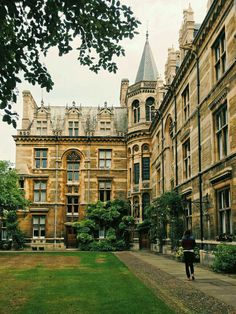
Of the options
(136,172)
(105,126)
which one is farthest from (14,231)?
(105,126)

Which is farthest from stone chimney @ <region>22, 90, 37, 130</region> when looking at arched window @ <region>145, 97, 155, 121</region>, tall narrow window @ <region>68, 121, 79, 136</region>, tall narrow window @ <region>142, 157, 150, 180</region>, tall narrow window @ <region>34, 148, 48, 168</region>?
tall narrow window @ <region>142, 157, 150, 180</region>

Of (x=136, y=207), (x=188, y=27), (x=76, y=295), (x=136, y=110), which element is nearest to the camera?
(x=76, y=295)

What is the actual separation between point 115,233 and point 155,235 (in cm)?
823

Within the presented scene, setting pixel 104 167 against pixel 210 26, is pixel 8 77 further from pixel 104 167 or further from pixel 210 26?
pixel 104 167

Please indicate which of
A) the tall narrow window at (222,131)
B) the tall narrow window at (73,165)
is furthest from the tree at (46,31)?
the tall narrow window at (73,165)

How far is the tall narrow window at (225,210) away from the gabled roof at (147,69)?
25974 mm

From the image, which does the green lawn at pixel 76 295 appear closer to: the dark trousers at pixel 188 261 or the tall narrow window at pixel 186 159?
the dark trousers at pixel 188 261

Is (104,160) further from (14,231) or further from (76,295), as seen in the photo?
(76,295)

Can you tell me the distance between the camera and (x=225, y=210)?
18734mm

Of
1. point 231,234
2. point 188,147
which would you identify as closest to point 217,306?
point 231,234

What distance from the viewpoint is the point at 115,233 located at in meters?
40.8

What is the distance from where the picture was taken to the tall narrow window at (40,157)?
4412 cm

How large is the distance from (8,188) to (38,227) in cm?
949

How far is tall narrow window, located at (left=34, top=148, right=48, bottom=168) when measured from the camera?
44125 millimetres
